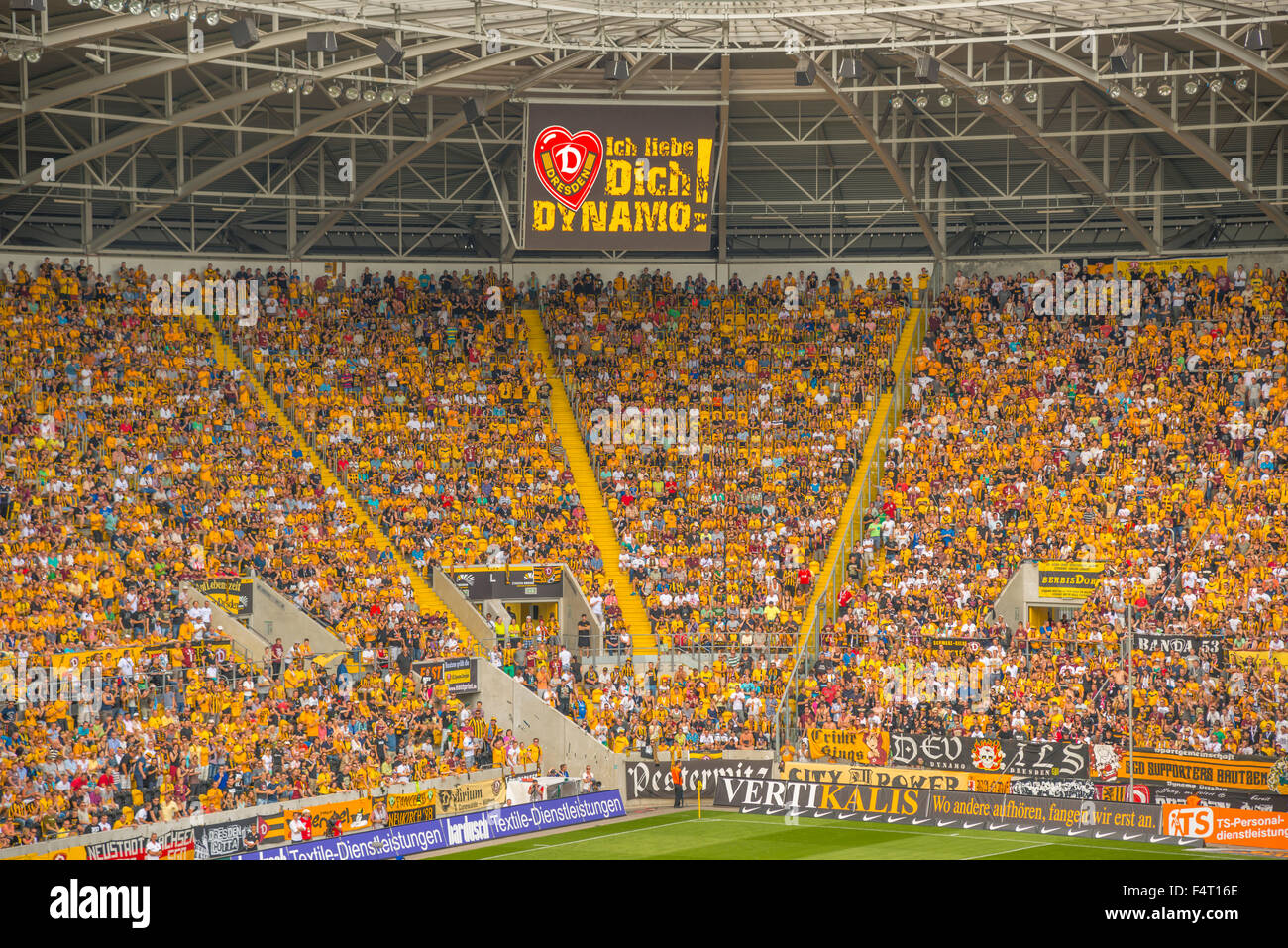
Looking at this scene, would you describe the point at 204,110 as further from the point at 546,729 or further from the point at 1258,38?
the point at 1258,38

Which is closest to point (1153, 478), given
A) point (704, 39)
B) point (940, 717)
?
point (940, 717)

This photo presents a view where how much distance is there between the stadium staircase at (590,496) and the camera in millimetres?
38094

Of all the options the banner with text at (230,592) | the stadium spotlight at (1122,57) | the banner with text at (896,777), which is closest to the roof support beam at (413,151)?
the stadium spotlight at (1122,57)

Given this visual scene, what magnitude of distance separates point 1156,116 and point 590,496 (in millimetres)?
16294

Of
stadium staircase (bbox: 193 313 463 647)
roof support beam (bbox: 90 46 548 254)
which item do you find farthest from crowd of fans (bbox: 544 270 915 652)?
roof support beam (bbox: 90 46 548 254)

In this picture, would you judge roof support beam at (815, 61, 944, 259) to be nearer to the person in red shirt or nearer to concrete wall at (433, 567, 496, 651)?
the person in red shirt

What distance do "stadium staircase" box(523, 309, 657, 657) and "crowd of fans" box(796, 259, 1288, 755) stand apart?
4718mm

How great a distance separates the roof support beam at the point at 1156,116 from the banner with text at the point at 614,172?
24.7 feet

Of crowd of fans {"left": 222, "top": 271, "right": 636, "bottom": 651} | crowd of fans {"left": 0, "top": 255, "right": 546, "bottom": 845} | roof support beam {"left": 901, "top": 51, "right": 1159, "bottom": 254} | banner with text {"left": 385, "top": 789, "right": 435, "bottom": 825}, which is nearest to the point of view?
crowd of fans {"left": 0, "top": 255, "right": 546, "bottom": 845}

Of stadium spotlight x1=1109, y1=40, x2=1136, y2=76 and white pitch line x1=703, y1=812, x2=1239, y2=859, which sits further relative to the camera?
stadium spotlight x1=1109, y1=40, x2=1136, y2=76

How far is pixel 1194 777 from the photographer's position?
98.4ft

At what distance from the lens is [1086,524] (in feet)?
121

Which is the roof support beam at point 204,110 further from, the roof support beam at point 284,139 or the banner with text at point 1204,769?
the banner with text at point 1204,769

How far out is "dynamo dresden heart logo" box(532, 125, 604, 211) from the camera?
36.1 m
